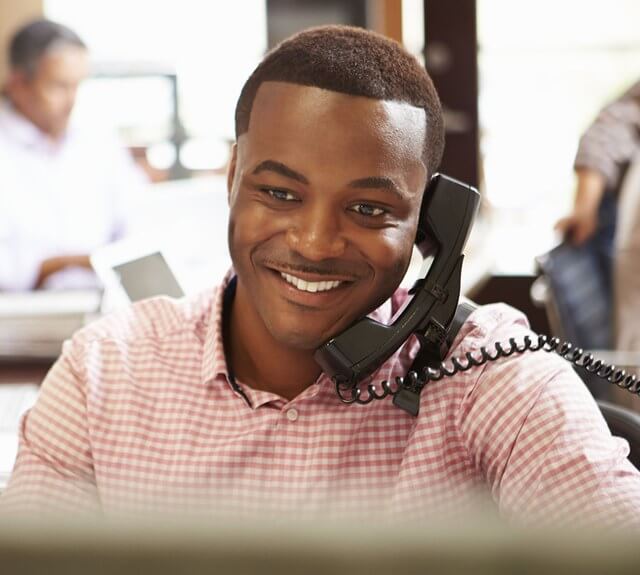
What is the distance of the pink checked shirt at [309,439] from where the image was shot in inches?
35.4

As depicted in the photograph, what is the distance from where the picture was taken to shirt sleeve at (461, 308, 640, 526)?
0.86m

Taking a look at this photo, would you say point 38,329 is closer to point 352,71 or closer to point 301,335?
point 301,335

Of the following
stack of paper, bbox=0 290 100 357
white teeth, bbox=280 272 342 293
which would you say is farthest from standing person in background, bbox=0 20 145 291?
white teeth, bbox=280 272 342 293

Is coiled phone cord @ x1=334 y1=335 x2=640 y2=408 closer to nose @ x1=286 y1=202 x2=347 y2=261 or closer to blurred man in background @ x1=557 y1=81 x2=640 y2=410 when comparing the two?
nose @ x1=286 y1=202 x2=347 y2=261

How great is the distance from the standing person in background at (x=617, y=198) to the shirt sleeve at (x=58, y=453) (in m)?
1.74

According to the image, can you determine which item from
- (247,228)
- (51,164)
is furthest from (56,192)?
(247,228)

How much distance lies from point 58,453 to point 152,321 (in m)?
0.18

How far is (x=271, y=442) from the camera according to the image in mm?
985

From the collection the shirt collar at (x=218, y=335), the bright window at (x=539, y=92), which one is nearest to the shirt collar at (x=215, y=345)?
the shirt collar at (x=218, y=335)

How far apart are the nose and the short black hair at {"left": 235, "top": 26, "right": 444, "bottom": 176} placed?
11 centimetres

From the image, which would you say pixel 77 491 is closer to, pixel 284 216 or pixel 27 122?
pixel 284 216

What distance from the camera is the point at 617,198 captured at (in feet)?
9.82

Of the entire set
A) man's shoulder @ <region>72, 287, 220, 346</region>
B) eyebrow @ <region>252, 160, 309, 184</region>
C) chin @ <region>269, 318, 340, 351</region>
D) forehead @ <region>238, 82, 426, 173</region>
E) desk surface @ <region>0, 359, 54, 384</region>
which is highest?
forehead @ <region>238, 82, 426, 173</region>

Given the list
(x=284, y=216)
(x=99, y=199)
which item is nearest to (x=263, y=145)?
(x=284, y=216)
